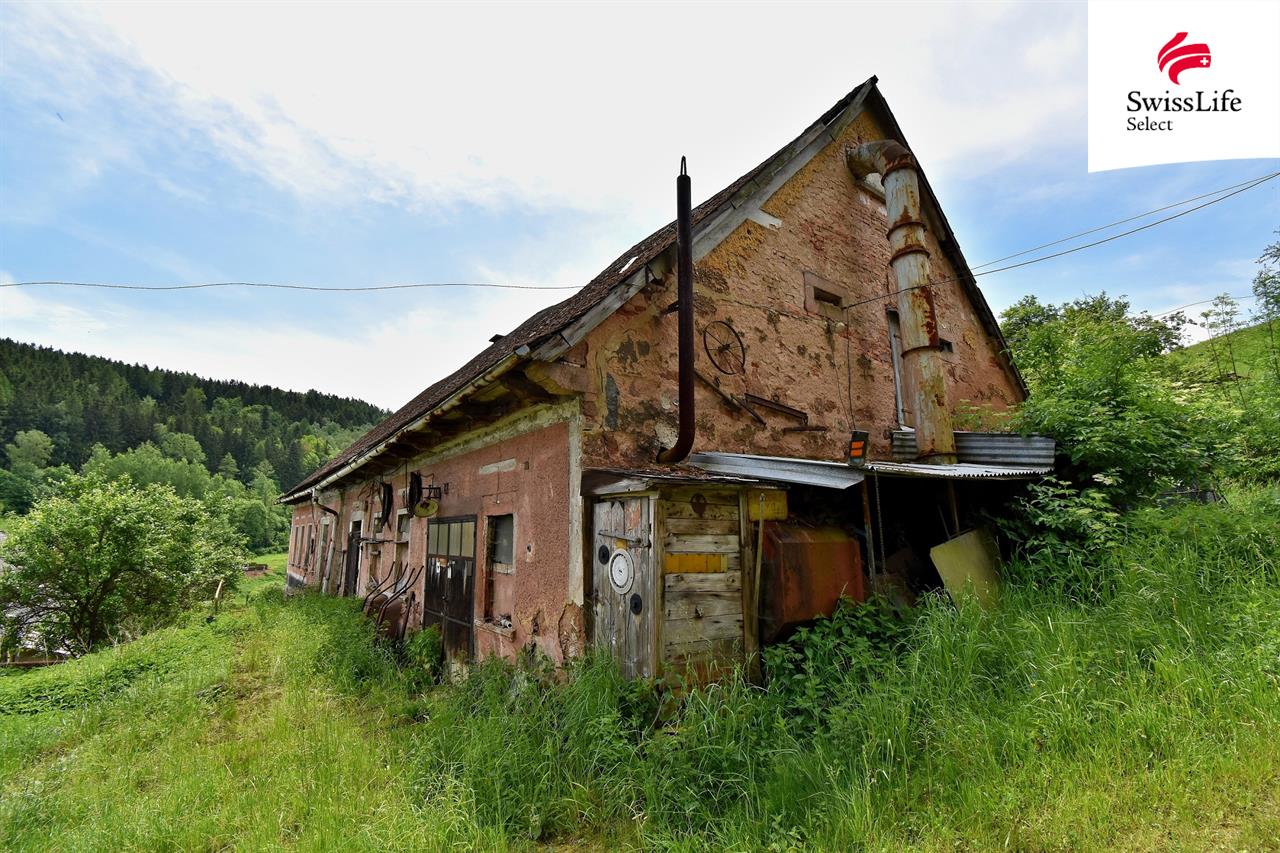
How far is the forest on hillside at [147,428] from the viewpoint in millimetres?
65125

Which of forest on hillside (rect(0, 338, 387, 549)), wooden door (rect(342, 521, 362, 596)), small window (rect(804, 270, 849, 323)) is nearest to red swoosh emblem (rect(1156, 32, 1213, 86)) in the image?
small window (rect(804, 270, 849, 323))

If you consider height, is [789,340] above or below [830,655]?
above

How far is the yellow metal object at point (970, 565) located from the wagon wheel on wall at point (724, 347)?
2.70 meters

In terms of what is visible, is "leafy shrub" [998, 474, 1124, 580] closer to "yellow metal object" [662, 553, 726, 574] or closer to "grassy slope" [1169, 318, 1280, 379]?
"yellow metal object" [662, 553, 726, 574]

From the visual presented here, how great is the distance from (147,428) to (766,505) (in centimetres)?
9664

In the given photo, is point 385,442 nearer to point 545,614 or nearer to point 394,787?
point 545,614

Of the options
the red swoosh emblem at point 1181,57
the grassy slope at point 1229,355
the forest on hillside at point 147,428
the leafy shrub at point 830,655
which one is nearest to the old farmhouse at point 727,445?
the leafy shrub at point 830,655

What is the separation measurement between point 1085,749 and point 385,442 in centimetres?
771

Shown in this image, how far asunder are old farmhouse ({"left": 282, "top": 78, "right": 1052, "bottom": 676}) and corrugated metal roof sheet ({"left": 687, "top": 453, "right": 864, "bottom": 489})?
3 cm

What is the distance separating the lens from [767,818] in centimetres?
306

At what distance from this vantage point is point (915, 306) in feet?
24.5

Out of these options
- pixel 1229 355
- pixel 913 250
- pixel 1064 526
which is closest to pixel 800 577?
pixel 1064 526

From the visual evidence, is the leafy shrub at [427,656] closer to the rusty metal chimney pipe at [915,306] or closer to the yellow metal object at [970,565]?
the yellow metal object at [970,565]

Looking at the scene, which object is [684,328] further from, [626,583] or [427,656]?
[427,656]
